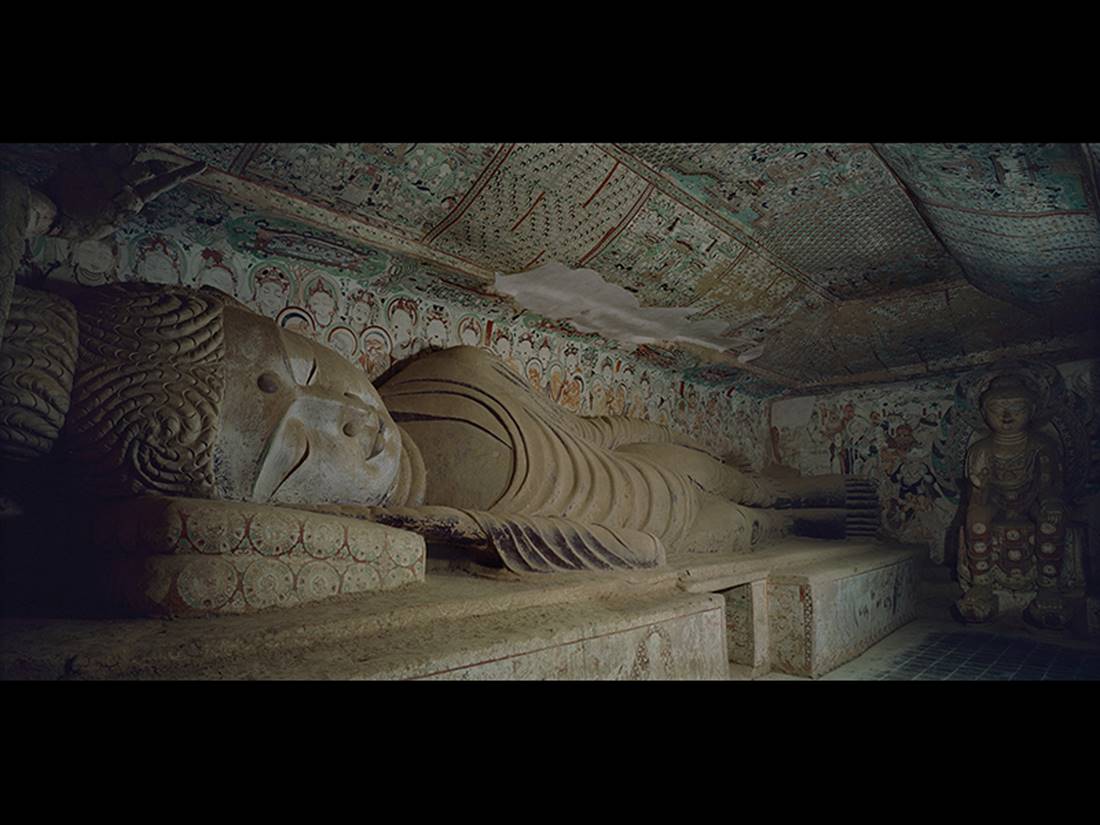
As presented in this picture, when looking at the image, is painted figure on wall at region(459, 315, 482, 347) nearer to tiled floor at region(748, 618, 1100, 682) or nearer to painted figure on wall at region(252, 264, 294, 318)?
painted figure on wall at region(252, 264, 294, 318)

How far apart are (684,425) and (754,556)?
6.41 feet

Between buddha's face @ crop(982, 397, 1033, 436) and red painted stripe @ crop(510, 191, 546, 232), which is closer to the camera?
red painted stripe @ crop(510, 191, 546, 232)

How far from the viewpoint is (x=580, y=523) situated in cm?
266

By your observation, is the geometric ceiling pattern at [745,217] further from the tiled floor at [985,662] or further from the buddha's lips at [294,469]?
the tiled floor at [985,662]

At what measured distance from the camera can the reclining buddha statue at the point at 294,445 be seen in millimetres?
1746

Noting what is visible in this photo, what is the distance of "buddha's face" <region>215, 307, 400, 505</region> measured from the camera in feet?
6.60

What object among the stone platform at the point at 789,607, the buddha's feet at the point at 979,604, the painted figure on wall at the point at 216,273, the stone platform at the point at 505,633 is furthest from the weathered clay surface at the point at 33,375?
the buddha's feet at the point at 979,604

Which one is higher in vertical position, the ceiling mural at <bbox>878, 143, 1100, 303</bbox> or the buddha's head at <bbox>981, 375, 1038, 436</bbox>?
the ceiling mural at <bbox>878, 143, 1100, 303</bbox>

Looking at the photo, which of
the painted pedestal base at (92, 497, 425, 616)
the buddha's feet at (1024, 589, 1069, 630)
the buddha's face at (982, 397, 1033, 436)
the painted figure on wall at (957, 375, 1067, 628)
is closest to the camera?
the painted pedestal base at (92, 497, 425, 616)

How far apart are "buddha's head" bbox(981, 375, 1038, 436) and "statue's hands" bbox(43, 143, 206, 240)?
5.06 m

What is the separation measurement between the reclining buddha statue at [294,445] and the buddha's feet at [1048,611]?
218 centimetres

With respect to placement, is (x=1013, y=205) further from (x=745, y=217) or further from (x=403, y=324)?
(x=403, y=324)

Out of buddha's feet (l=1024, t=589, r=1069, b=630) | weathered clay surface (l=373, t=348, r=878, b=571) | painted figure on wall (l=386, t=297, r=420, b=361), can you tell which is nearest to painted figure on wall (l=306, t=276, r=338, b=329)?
painted figure on wall (l=386, t=297, r=420, b=361)

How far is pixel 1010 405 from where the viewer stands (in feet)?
14.4
